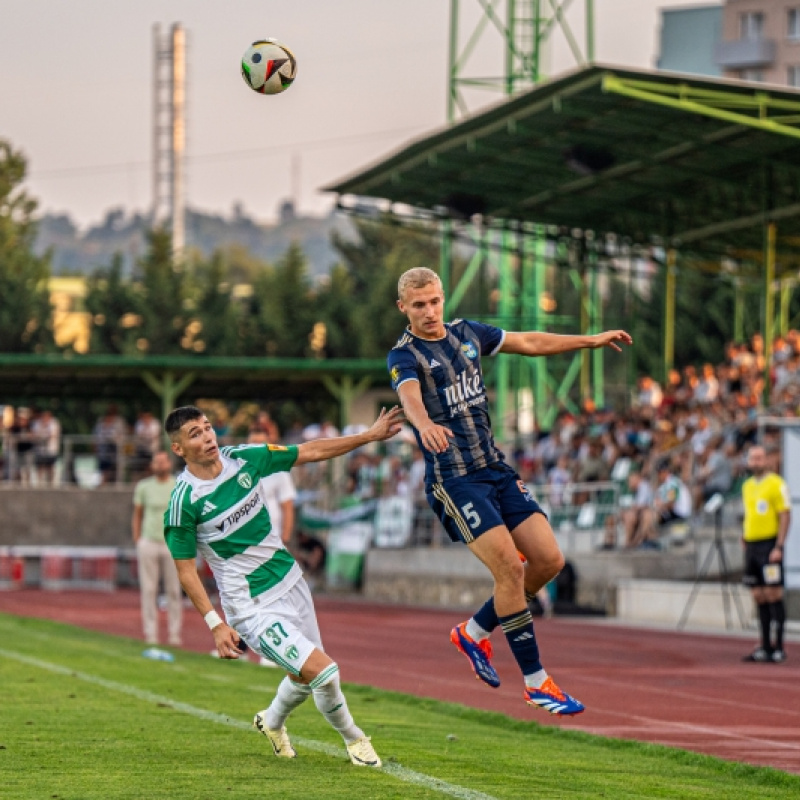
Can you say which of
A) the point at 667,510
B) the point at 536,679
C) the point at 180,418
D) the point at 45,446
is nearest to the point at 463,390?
the point at 180,418

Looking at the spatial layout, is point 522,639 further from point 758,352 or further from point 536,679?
point 758,352

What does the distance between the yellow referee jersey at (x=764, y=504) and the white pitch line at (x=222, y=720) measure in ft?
23.0

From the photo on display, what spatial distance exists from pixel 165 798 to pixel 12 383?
38.9 meters

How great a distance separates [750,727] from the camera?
482 inches

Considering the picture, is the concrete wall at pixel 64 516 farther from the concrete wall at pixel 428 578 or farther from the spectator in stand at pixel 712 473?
the spectator in stand at pixel 712 473

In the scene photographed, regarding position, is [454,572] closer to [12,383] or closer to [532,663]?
[12,383]

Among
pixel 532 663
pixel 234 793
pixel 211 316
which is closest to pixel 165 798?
pixel 234 793

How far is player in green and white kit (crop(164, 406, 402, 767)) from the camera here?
28.4ft

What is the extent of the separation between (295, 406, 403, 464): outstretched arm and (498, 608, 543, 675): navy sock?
4.26ft

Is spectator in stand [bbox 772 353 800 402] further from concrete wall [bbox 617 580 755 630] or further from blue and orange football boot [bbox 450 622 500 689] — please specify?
blue and orange football boot [bbox 450 622 500 689]

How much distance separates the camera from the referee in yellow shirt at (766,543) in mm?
17641

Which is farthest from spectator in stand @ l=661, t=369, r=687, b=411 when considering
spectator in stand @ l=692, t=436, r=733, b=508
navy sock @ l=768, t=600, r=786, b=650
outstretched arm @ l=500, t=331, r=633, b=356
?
outstretched arm @ l=500, t=331, r=633, b=356

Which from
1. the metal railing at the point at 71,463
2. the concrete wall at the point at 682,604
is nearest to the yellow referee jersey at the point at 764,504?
the concrete wall at the point at 682,604

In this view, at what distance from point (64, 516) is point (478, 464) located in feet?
112
